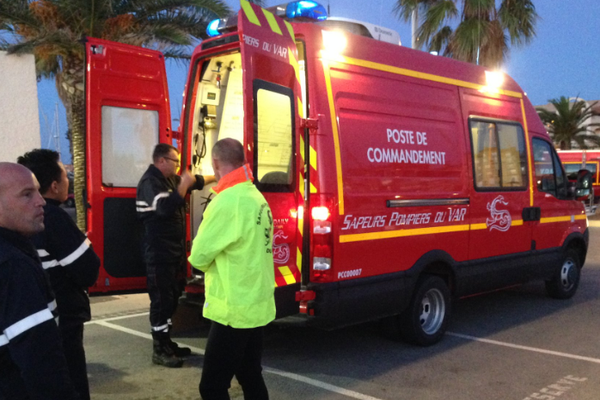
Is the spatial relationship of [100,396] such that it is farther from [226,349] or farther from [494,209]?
[494,209]

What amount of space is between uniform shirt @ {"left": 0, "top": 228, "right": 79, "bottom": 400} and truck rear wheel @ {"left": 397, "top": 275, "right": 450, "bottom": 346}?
3.98 metres

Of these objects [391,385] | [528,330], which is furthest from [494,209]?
[391,385]

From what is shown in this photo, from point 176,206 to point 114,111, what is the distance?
138 cm

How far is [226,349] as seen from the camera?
3.10 metres

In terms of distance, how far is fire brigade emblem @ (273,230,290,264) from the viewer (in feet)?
15.0

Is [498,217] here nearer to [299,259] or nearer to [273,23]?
[299,259]

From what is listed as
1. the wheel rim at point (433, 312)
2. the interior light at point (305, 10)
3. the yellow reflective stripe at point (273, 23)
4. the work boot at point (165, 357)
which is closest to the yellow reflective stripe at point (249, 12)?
the yellow reflective stripe at point (273, 23)

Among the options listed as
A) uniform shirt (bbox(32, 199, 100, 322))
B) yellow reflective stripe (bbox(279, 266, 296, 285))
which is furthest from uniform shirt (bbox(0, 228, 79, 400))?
yellow reflective stripe (bbox(279, 266, 296, 285))

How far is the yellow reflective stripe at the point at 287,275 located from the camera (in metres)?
4.61

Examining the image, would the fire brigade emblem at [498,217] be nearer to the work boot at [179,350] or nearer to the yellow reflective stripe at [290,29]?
the yellow reflective stripe at [290,29]

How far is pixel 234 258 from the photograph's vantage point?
307 cm

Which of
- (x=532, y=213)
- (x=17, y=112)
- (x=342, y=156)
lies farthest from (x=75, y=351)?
(x=17, y=112)

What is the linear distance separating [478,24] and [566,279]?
1137 centimetres

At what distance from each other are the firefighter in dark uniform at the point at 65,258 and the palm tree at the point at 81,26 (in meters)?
8.38
